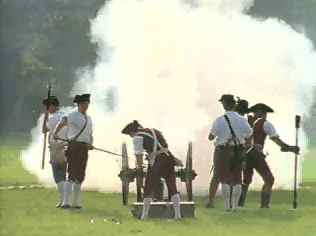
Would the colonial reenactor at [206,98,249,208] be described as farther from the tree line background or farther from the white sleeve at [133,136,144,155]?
the tree line background

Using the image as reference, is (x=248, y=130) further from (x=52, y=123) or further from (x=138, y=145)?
(x=52, y=123)

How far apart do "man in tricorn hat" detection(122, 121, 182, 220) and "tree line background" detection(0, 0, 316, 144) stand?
5.24 meters

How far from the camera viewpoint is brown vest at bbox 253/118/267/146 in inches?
590

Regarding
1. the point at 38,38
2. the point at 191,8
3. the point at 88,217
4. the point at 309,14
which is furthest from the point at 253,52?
the point at 88,217

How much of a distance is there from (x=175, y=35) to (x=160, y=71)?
109 centimetres

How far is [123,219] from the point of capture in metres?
12.9

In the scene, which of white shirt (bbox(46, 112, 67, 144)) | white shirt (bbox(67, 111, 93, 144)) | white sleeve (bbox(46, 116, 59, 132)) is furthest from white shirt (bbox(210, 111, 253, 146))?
white sleeve (bbox(46, 116, 59, 132))

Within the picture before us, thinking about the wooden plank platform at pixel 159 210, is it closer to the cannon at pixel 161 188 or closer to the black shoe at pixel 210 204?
the cannon at pixel 161 188

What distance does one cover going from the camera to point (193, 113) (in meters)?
18.5

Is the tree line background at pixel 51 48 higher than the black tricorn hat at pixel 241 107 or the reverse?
higher

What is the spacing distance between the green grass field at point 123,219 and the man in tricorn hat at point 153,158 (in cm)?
36

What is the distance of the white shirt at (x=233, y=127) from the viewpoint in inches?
563

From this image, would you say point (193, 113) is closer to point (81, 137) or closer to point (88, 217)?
point (81, 137)

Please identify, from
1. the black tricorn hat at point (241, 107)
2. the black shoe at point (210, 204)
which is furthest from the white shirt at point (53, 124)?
the black tricorn hat at point (241, 107)
